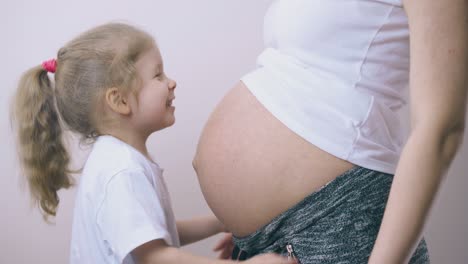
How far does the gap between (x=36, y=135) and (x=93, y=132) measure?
132mm

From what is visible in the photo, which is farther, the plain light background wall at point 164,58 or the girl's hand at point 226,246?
the plain light background wall at point 164,58

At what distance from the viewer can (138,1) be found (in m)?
1.47

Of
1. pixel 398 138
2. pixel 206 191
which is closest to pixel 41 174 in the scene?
pixel 206 191

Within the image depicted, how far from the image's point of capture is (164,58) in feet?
4.89

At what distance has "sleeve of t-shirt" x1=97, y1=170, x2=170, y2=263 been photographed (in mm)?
908

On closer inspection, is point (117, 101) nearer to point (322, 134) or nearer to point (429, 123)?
point (322, 134)

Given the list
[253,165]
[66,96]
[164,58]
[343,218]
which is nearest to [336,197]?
[343,218]

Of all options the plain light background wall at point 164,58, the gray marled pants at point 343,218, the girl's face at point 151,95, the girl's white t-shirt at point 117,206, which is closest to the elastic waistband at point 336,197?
the gray marled pants at point 343,218

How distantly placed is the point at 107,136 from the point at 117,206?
7.1 inches

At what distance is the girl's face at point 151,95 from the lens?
1.06 metres

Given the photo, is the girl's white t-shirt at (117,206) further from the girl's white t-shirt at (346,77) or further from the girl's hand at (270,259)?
the girl's white t-shirt at (346,77)

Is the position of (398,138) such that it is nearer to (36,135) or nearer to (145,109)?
(145,109)

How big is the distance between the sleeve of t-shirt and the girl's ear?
146 mm

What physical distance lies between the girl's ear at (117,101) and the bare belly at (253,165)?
0.62ft
